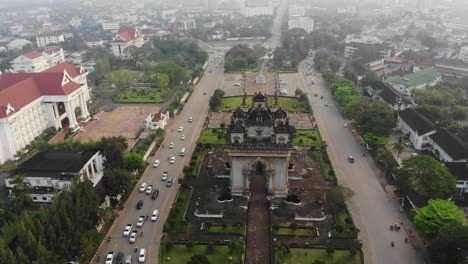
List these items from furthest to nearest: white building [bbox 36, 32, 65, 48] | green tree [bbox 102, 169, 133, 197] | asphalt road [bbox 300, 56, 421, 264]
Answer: white building [bbox 36, 32, 65, 48], green tree [bbox 102, 169, 133, 197], asphalt road [bbox 300, 56, 421, 264]

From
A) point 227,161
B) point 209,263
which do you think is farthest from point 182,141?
point 209,263

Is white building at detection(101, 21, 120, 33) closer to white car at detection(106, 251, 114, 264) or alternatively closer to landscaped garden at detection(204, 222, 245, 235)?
landscaped garden at detection(204, 222, 245, 235)

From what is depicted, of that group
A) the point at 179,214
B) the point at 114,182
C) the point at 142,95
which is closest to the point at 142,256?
the point at 179,214

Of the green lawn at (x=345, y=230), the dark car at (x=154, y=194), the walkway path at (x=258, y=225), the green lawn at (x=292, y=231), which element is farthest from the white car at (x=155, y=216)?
the green lawn at (x=345, y=230)

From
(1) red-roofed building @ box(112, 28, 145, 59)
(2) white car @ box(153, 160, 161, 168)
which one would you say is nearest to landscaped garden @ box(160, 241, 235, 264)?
(2) white car @ box(153, 160, 161, 168)

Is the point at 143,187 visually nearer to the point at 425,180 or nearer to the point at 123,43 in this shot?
the point at 425,180

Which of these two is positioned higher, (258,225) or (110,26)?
(110,26)
